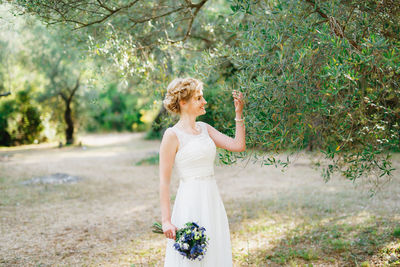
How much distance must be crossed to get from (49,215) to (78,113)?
686 inches

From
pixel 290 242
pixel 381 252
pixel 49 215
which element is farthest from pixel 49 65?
pixel 381 252

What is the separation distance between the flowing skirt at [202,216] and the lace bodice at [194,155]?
3.0 inches

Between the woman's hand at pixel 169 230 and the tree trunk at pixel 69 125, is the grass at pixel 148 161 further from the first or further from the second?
the woman's hand at pixel 169 230

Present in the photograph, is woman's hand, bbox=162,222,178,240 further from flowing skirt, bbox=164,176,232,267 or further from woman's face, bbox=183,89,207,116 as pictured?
woman's face, bbox=183,89,207,116

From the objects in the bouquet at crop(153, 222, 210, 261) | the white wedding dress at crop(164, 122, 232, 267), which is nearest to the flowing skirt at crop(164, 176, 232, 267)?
the white wedding dress at crop(164, 122, 232, 267)

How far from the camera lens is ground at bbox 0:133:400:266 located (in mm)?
5348

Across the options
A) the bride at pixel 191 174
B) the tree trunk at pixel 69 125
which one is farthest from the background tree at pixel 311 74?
the tree trunk at pixel 69 125

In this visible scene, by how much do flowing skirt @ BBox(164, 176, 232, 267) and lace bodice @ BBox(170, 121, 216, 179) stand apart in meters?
0.08

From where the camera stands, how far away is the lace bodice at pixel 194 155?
300 centimetres

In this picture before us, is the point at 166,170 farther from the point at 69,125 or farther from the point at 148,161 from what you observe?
the point at 69,125

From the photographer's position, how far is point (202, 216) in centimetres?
308

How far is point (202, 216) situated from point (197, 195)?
196 mm

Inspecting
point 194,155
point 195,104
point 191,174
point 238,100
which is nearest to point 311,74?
point 238,100

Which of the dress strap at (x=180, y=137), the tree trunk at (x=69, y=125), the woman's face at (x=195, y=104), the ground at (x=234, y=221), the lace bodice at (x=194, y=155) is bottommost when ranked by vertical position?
the ground at (x=234, y=221)
